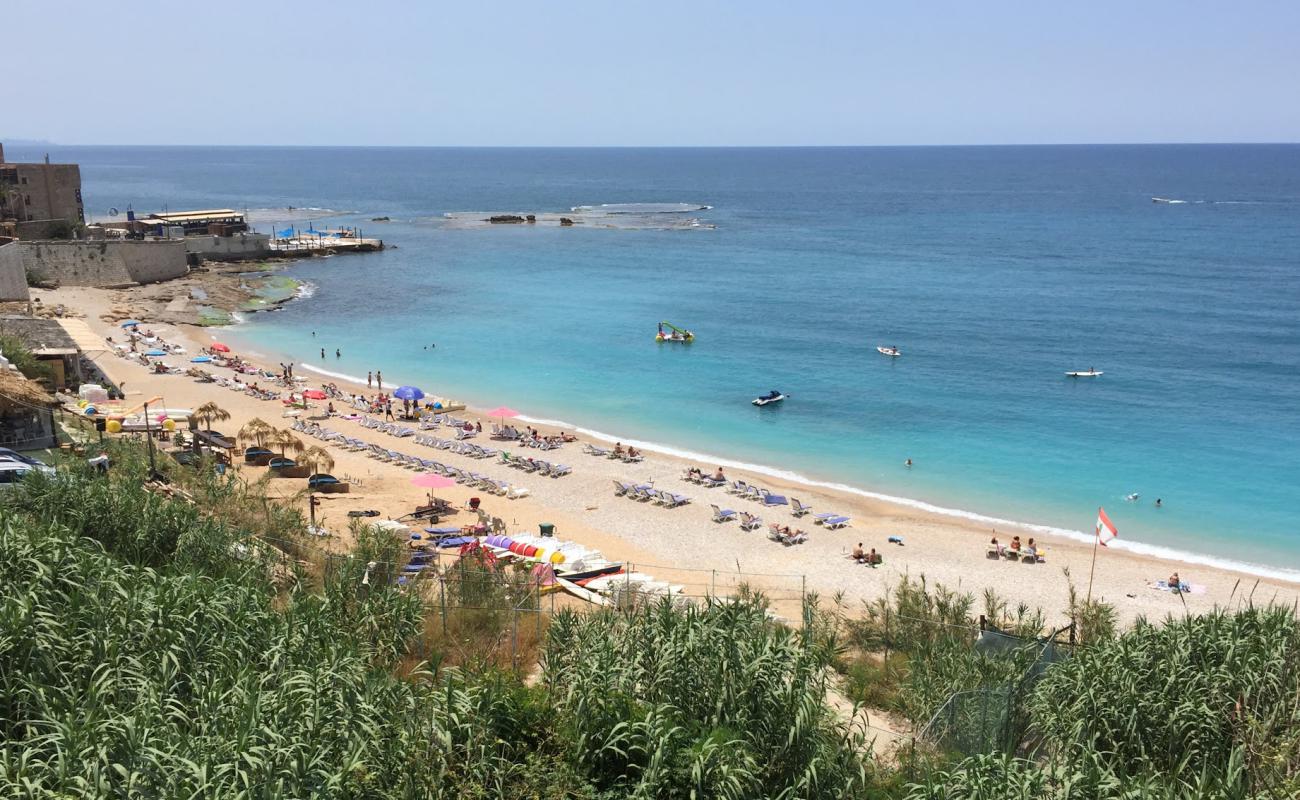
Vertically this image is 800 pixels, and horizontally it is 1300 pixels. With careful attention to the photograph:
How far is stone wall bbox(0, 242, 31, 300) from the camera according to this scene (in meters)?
39.6

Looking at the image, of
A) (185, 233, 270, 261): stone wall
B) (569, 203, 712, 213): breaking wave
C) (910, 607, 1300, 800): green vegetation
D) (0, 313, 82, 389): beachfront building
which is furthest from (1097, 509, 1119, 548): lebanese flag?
(569, 203, 712, 213): breaking wave

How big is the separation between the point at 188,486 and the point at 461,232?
8446 centimetres

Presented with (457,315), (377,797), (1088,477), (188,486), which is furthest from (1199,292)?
(377,797)

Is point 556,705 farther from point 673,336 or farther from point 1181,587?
point 673,336

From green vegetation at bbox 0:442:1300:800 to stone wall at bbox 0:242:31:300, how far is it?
34.1 m

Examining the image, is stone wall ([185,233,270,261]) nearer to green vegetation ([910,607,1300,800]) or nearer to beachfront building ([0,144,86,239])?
beachfront building ([0,144,86,239])

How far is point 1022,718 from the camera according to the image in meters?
10.4

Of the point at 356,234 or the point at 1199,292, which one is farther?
the point at 356,234

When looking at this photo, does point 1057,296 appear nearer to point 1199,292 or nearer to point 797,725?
point 1199,292

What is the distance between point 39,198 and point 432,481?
52489mm

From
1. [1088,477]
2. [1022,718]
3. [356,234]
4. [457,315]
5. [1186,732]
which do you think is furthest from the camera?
[356,234]

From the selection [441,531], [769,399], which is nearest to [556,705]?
[441,531]

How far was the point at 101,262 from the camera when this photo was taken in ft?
194

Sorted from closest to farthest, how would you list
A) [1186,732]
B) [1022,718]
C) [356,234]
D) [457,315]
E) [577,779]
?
[577,779] < [1186,732] < [1022,718] < [457,315] < [356,234]
